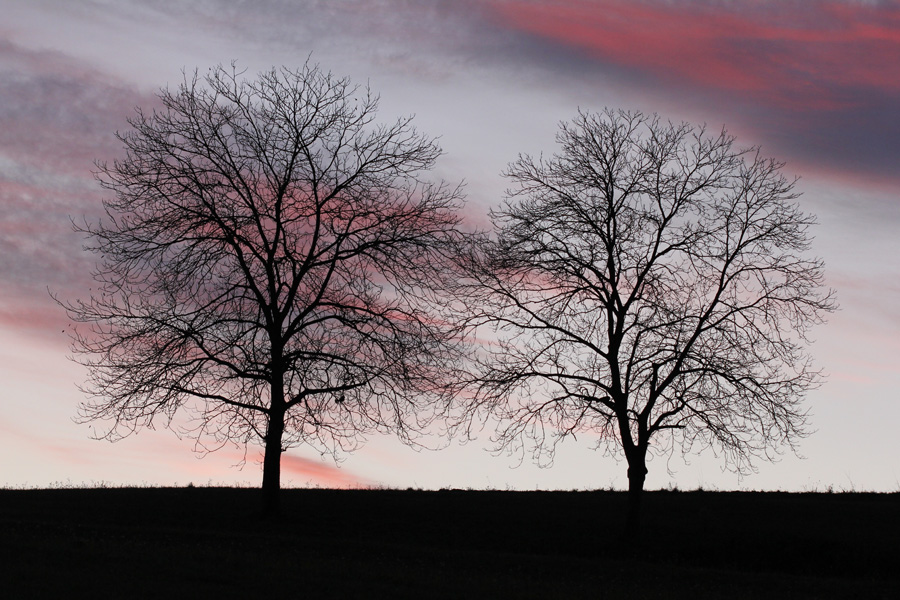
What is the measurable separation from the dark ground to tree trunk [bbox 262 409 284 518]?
0.60 metres

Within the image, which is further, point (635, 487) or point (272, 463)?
point (272, 463)

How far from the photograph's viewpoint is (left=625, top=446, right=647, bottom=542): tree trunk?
26.1 m

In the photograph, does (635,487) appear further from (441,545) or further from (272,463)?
(272,463)

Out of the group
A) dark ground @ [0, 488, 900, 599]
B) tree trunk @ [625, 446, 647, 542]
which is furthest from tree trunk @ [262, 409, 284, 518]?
tree trunk @ [625, 446, 647, 542]

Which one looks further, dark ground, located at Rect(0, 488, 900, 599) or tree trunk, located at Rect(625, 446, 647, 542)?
tree trunk, located at Rect(625, 446, 647, 542)

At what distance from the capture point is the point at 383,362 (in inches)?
1070

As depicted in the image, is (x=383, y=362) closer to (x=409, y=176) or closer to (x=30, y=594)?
(x=409, y=176)

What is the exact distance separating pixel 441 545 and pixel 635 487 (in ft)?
19.0

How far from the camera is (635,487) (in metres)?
26.3

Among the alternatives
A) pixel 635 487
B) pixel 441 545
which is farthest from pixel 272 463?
pixel 635 487

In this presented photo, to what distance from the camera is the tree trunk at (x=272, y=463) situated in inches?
1059

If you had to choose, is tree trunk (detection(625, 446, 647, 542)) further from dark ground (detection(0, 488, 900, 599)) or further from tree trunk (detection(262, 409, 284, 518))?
tree trunk (detection(262, 409, 284, 518))

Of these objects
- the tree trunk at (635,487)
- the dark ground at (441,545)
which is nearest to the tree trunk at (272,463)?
the dark ground at (441,545)

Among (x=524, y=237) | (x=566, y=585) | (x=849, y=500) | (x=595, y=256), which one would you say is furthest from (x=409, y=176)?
(x=849, y=500)
